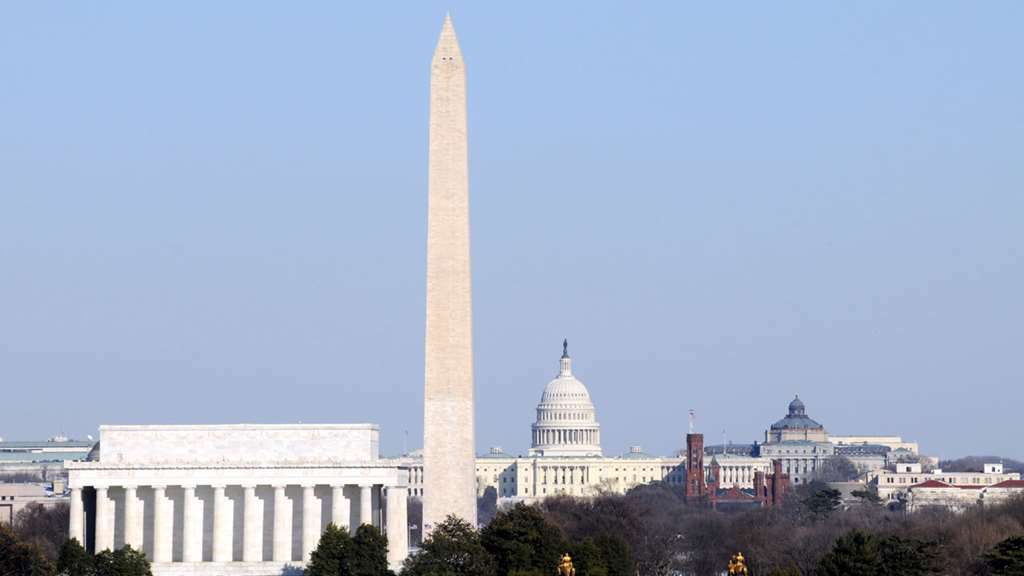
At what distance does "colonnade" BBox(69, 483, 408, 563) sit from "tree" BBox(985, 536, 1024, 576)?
31.7 m

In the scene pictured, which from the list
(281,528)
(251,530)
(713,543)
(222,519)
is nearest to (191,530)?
(222,519)

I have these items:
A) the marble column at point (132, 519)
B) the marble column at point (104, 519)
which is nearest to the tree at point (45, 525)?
the marble column at point (104, 519)

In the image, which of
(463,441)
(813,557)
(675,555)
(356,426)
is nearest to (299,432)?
(356,426)

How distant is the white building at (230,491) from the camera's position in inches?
5005

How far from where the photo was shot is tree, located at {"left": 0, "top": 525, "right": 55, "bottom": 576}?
378ft

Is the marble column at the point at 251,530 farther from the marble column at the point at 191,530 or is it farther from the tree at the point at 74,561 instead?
the tree at the point at 74,561

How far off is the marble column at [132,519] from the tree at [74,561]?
12.0m

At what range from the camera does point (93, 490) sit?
422 feet

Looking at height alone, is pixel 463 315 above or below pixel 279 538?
above

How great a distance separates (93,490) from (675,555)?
142 feet

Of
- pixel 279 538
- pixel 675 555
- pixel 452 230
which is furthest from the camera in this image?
pixel 675 555

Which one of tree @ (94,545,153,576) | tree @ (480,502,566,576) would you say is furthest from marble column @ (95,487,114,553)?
tree @ (480,502,566,576)

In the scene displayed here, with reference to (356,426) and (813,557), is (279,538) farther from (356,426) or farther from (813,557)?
(813,557)

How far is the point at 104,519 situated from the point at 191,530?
12.6 feet
